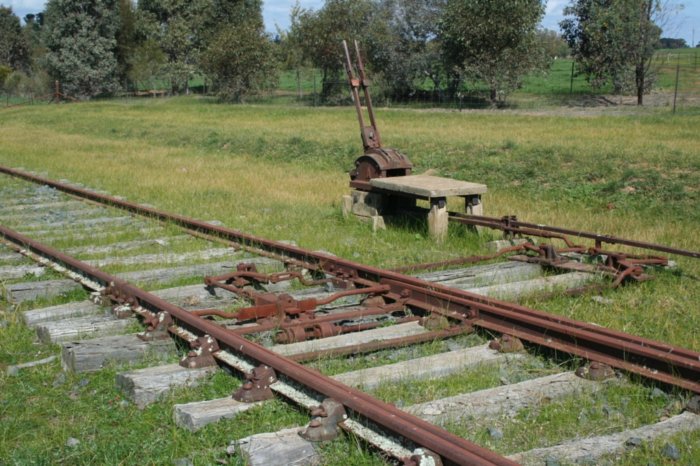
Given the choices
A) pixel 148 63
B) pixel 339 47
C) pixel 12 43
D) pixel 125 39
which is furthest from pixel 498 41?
pixel 12 43

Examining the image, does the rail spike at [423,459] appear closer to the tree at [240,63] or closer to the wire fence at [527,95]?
the wire fence at [527,95]

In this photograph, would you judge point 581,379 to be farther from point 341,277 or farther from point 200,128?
point 200,128

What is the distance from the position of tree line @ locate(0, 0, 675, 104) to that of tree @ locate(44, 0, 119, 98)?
7 cm

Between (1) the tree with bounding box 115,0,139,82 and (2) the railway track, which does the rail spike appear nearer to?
(2) the railway track

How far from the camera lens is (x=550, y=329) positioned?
4496 mm

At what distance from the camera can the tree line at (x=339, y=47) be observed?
3609 cm

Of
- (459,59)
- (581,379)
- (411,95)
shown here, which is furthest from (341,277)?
(411,95)

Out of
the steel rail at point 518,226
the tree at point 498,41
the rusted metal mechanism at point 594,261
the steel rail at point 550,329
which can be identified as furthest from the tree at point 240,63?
the steel rail at point 550,329

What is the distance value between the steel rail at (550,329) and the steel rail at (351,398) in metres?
1.40

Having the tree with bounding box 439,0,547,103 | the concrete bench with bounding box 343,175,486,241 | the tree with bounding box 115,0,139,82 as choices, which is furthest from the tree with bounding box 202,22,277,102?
the concrete bench with bounding box 343,175,486,241

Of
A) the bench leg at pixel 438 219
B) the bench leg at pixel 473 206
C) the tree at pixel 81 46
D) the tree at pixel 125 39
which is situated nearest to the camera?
the bench leg at pixel 438 219

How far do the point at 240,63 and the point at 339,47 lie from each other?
558 cm

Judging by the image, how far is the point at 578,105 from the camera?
34281 millimetres

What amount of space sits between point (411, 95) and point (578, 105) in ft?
Result: 35.9
